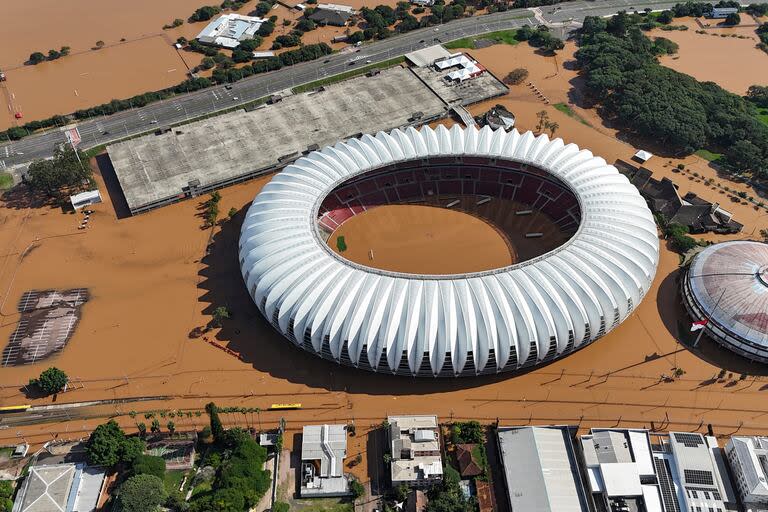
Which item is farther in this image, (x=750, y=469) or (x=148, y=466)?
(x=148, y=466)

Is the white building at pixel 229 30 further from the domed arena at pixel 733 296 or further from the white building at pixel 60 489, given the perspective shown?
the domed arena at pixel 733 296

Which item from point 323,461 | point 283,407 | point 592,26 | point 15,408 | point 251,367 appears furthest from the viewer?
point 592,26

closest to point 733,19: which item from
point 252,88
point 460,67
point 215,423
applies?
point 460,67

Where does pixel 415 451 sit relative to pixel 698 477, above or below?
above

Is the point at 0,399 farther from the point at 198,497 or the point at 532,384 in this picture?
the point at 532,384

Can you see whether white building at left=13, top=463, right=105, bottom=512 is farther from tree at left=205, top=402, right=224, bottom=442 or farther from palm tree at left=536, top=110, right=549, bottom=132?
palm tree at left=536, top=110, right=549, bottom=132

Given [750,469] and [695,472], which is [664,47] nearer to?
[750,469]
